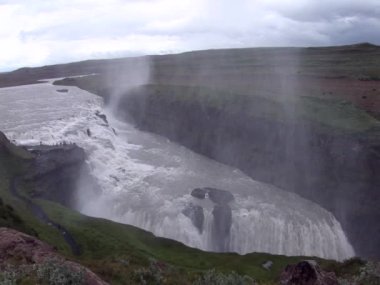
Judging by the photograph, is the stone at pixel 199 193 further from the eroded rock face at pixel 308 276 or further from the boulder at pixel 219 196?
the eroded rock face at pixel 308 276

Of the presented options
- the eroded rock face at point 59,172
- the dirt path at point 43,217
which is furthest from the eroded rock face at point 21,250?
the eroded rock face at point 59,172

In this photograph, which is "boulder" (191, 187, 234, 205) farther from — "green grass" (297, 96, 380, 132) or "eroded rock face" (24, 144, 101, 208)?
"green grass" (297, 96, 380, 132)

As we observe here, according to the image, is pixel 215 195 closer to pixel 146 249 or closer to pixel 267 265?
pixel 267 265

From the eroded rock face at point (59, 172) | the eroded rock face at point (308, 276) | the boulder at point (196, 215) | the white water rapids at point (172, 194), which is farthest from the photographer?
the eroded rock face at point (59, 172)

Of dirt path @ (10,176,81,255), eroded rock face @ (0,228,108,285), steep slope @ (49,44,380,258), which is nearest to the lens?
eroded rock face @ (0,228,108,285)

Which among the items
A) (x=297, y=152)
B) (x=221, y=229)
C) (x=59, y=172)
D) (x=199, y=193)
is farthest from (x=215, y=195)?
(x=59, y=172)

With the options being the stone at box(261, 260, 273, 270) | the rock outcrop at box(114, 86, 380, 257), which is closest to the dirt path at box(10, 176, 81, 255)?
the stone at box(261, 260, 273, 270)

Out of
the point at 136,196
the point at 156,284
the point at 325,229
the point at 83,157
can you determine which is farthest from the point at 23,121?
the point at 156,284
